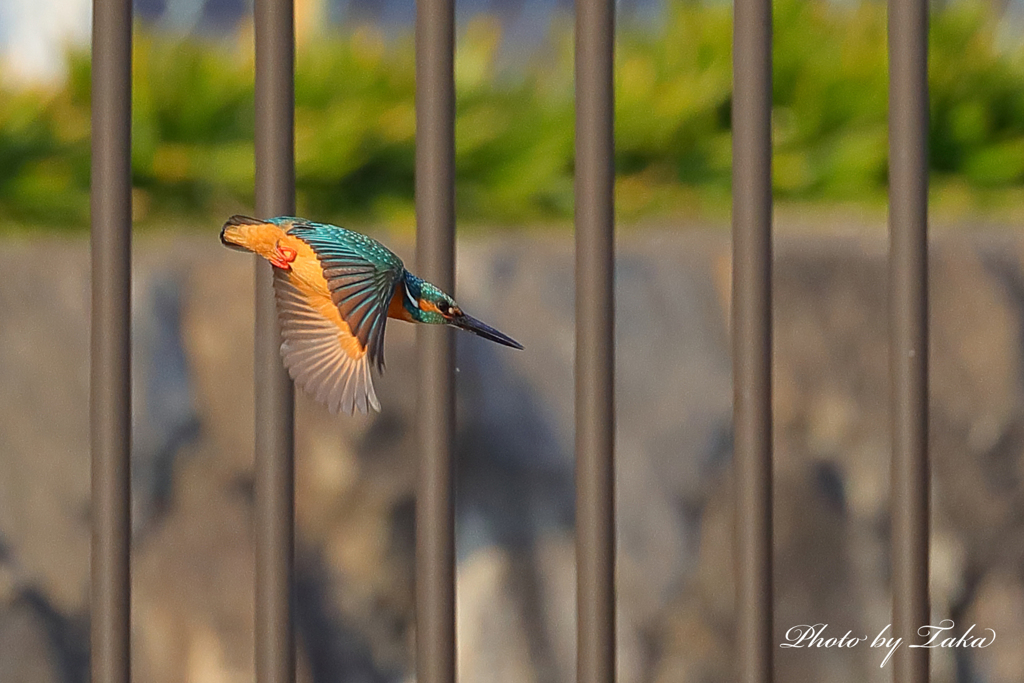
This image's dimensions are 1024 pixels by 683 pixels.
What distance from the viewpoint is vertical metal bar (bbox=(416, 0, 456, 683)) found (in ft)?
3.06

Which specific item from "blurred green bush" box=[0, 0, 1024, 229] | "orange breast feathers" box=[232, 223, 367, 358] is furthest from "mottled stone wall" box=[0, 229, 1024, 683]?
"orange breast feathers" box=[232, 223, 367, 358]

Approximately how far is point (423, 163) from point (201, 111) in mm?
545

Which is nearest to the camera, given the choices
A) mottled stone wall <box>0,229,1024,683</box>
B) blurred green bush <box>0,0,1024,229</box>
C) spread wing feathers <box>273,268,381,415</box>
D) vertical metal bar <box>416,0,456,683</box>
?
spread wing feathers <box>273,268,381,415</box>

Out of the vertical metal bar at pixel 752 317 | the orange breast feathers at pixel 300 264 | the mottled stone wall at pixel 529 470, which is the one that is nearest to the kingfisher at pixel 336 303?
the orange breast feathers at pixel 300 264

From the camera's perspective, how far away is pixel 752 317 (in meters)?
0.98

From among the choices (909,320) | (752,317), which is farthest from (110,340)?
(909,320)

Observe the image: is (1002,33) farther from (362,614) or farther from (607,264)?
(362,614)

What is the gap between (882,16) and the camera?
1.84m

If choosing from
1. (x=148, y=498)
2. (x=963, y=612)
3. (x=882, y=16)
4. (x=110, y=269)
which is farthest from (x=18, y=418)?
(x=882, y=16)

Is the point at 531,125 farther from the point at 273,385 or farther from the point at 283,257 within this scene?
the point at 283,257

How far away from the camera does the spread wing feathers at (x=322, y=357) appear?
0.56 metres

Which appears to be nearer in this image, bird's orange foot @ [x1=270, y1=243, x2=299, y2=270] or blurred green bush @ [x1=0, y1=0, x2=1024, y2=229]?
bird's orange foot @ [x1=270, y1=243, x2=299, y2=270]

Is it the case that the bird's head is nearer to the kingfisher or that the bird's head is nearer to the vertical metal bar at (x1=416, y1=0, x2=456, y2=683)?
the kingfisher

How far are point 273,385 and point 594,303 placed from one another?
0.25m
